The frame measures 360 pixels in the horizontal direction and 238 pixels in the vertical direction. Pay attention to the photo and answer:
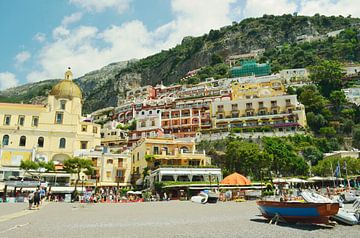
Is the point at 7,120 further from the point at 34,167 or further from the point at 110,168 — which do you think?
the point at 110,168

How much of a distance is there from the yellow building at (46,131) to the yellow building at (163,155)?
32.7 ft

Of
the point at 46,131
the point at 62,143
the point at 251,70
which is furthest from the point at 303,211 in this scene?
the point at 251,70

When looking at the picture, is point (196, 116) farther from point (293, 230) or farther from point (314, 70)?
point (293, 230)

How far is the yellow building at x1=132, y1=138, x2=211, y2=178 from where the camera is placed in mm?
43625

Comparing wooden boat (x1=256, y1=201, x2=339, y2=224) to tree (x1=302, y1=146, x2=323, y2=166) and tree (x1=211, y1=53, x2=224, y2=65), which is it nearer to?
tree (x1=302, y1=146, x2=323, y2=166)

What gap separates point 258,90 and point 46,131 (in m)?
48.7

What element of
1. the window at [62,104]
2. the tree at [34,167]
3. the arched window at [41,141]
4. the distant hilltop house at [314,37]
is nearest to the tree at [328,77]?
the distant hilltop house at [314,37]

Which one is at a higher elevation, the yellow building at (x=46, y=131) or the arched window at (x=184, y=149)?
the yellow building at (x=46, y=131)

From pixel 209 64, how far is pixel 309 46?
40524 mm

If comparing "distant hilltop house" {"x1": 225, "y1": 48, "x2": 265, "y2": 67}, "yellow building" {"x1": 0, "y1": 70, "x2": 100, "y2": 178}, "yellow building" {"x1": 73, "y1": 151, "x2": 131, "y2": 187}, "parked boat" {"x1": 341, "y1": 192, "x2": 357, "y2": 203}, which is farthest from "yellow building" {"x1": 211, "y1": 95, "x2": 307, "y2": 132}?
"distant hilltop house" {"x1": 225, "y1": 48, "x2": 265, "y2": 67}

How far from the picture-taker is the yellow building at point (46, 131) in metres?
47.2

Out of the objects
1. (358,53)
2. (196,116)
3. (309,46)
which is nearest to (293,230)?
(196,116)

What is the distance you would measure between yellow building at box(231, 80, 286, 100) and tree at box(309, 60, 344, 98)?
9.13m

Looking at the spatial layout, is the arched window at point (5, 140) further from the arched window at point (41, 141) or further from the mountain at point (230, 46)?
the mountain at point (230, 46)
